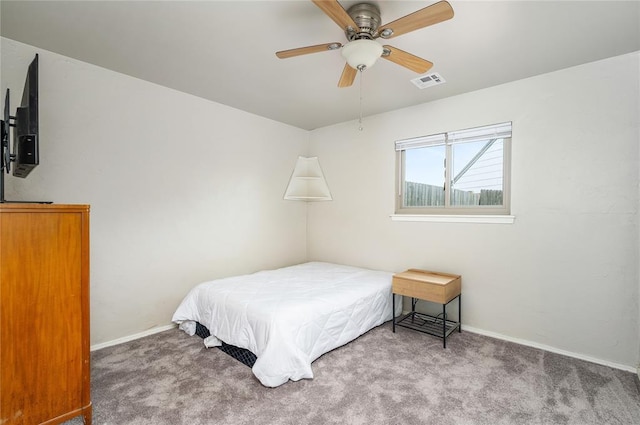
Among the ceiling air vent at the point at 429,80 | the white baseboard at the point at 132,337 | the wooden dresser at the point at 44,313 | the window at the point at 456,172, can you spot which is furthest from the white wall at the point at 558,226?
the wooden dresser at the point at 44,313

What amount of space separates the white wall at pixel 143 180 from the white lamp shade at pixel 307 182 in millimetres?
436

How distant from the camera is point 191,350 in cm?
250

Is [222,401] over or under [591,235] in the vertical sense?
under

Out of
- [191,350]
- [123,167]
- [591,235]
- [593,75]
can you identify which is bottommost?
[191,350]

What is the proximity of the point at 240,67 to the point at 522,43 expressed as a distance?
2127mm

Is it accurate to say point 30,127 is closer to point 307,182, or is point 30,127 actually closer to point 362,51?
point 362,51

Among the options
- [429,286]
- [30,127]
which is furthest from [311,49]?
[429,286]

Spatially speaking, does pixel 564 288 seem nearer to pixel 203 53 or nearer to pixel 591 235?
pixel 591 235

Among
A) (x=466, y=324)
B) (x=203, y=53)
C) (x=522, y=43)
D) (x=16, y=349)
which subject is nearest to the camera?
(x=16, y=349)

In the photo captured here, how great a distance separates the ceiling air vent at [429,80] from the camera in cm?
261

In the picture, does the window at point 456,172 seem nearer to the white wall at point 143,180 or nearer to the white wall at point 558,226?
the white wall at point 558,226

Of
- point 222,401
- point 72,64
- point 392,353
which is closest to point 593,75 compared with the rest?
point 392,353

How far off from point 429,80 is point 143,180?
9.15 ft

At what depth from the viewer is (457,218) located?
3049 mm
